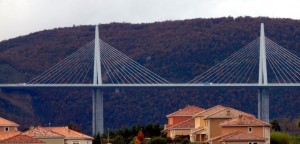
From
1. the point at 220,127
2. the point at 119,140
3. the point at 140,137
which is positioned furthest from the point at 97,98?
the point at 220,127

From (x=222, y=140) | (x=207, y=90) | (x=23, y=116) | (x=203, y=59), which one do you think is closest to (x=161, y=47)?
(x=203, y=59)

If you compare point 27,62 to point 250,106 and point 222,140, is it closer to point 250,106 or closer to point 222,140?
point 250,106

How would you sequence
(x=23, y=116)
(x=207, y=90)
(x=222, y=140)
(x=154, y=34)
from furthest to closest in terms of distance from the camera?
(x=154, y=34), (x=207, y=90), (x=23, y=116), (x=222, y=140)

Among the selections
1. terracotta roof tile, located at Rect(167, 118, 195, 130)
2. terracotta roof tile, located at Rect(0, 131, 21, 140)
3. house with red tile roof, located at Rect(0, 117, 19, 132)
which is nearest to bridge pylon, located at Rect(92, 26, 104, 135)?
terracotta roof tile, located at Rect(167, 118, 195, 130)

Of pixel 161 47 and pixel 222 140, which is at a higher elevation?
pixel 161 47

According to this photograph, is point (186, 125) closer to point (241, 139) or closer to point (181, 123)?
point (181, 123)
